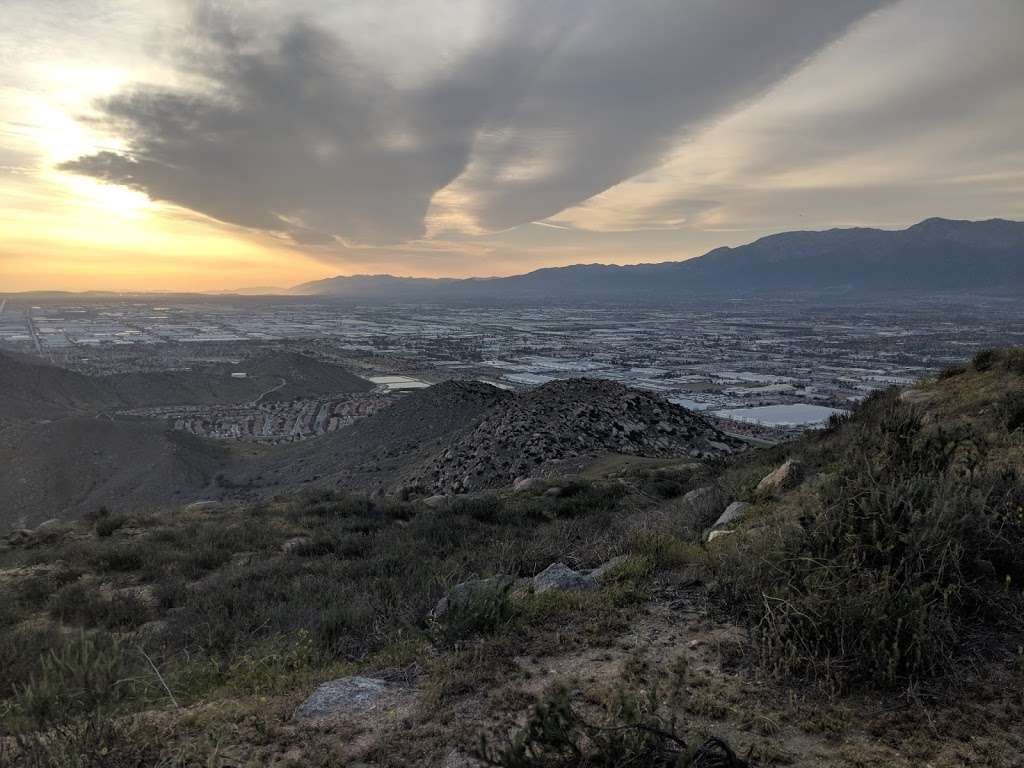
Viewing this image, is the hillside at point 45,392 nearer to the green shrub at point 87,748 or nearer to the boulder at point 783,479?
the green shrub at point 87,748

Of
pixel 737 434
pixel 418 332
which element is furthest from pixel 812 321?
pixel 737 434

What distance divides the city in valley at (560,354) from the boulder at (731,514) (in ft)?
41.1

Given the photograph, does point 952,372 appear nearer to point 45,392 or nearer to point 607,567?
point 607,567

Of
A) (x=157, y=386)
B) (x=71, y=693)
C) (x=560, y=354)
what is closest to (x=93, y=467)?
(x=71, y=693)

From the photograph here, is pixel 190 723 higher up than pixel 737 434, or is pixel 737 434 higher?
pixel 190 723

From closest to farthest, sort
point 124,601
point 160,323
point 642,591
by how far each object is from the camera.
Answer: point 642,591
point 124,601
point 160,323

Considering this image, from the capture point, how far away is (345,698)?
365cm

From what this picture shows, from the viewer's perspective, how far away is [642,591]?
5.00 metres

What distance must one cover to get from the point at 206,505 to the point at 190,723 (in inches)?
460

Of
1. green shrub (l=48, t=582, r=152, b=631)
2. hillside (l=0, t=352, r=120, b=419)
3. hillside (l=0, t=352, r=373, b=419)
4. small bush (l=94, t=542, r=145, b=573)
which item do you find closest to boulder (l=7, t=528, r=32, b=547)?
small bush (l=94, t=542, r=145, b=573)

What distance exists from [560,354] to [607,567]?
265 ft

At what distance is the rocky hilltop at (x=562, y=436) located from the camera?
17438mm

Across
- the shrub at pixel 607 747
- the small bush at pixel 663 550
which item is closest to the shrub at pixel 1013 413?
the small bush at pixel 663 550

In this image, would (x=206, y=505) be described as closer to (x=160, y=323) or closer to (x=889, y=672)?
(x=889, y=672)
